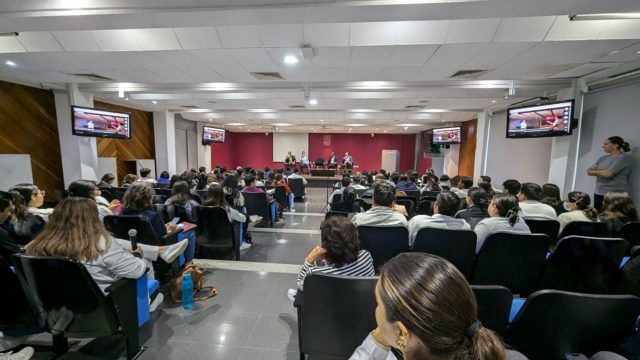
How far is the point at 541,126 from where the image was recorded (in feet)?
17.0

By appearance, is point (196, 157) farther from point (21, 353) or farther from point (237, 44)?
point (21, 353)

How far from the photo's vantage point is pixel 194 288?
2895 mm

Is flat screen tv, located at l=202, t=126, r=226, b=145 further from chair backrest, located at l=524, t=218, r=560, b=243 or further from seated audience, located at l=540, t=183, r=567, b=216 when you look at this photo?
chair backrest, located at l=524, t=218, r=560, b=243

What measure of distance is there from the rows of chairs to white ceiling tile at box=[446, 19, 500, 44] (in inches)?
119

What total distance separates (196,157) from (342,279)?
13.0 metres

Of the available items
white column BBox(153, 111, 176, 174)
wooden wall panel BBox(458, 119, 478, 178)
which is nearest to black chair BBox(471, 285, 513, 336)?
wooden wall panel BBox(458, 119, 478, 178)

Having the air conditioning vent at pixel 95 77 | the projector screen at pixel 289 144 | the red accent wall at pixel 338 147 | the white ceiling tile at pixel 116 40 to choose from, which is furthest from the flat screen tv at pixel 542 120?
the projector screen at pixel 289 144

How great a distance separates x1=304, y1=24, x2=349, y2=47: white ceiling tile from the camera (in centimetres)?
323

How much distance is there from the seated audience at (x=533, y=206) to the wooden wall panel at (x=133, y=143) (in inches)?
378

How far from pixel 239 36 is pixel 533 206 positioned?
3.98 m

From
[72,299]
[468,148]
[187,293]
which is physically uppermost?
[468,148]

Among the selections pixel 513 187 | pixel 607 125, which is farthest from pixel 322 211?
pixel 607 125

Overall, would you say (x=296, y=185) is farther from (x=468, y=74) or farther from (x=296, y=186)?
(x=468, y=74)

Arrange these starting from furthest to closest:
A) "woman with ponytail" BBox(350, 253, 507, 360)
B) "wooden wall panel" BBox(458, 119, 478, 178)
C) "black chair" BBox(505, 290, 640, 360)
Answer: "wooden wall panel" BBox(458, 119, 478, 178), "black chair" BBox(505, 290, 640, 360), "woman with ponytail" BBox(350, 253, 507, 360)
